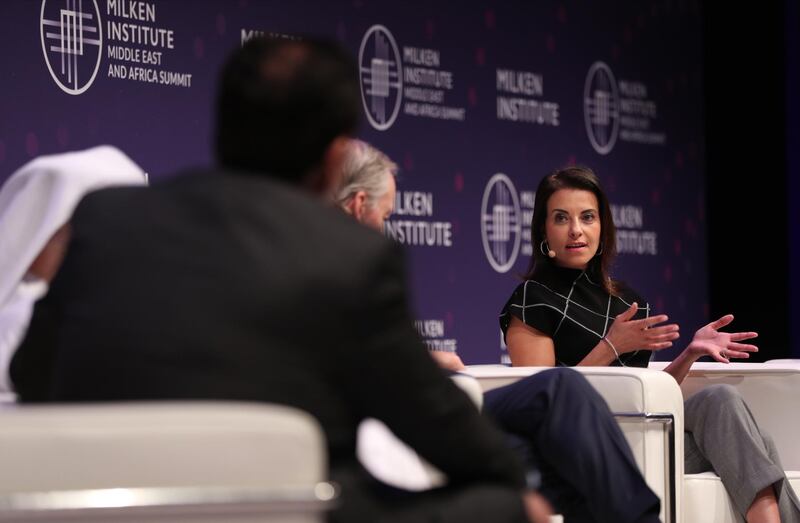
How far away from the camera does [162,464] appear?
1.42m

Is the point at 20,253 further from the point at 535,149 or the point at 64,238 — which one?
the point at 535,149

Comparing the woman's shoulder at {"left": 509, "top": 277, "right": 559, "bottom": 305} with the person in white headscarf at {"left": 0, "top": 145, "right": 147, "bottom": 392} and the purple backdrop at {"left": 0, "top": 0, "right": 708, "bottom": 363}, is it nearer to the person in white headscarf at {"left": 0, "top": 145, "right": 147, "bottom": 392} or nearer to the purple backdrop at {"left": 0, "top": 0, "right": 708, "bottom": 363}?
the purple backdrop at {"left": 0, "top": 0, "right": 708, "bottom": 363}

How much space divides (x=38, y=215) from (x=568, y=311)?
6.73ft

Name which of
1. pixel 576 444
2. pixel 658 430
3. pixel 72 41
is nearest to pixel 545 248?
pixel 658 430

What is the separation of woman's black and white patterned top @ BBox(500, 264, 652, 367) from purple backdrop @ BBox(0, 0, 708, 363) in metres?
1.64

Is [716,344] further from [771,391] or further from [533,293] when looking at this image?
[533,293]

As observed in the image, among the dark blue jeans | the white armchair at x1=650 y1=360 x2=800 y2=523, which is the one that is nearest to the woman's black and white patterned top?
the white armchair at x1=650 y1=360 x2=800 y2=523

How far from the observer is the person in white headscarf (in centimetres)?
262

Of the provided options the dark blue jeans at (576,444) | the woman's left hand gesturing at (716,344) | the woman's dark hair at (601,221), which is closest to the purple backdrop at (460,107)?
the woman's dark hair at (601,221)

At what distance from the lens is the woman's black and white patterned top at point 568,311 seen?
4.24 meters

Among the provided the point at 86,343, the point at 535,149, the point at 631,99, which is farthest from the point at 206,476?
the point at 631,99

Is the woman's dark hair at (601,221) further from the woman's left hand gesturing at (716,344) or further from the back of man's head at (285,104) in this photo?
the back of man's head at (285,104)

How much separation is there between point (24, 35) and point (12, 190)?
218 cm

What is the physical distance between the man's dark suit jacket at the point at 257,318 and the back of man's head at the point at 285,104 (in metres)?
0.06
